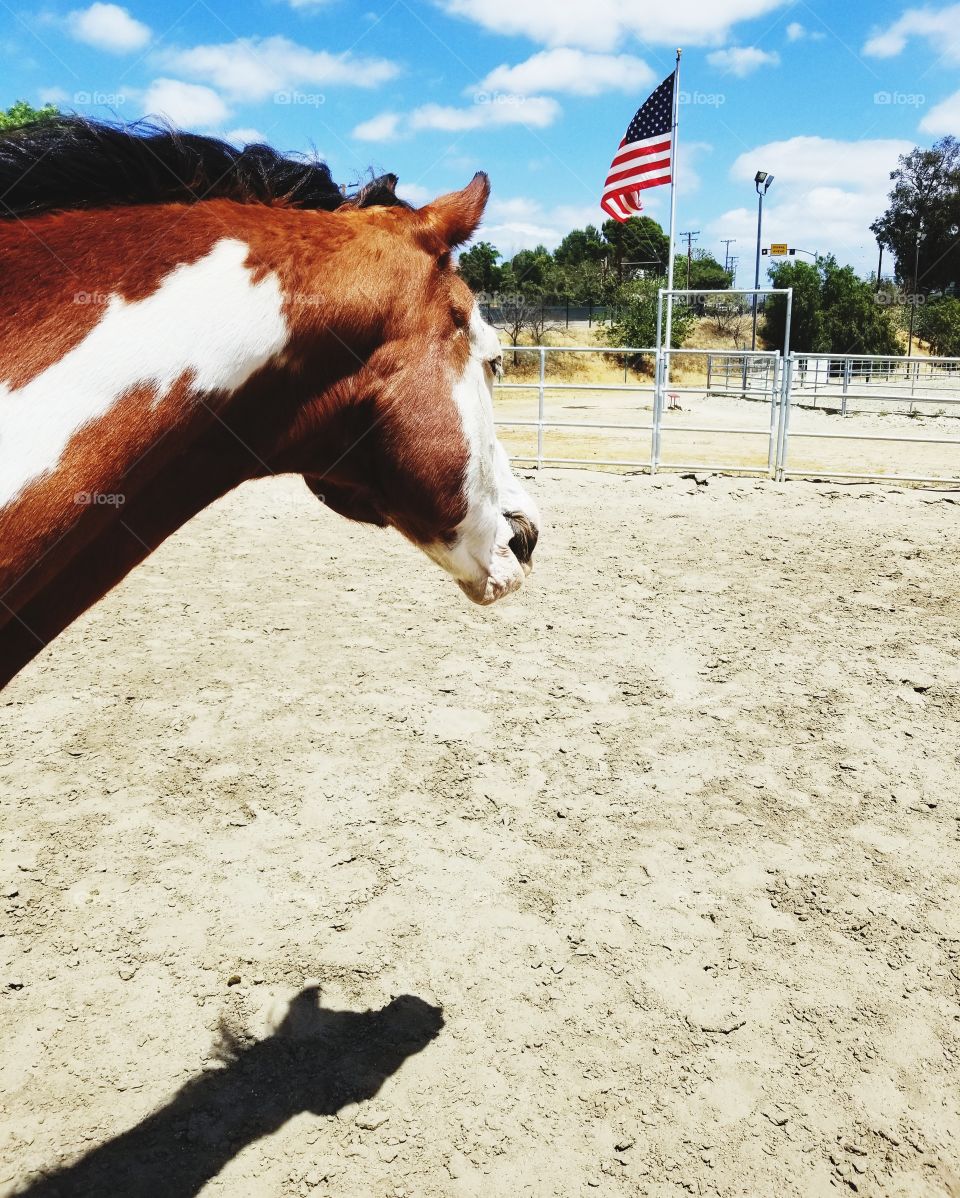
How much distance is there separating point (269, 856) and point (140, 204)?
8.18ft

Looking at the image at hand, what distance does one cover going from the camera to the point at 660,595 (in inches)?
240

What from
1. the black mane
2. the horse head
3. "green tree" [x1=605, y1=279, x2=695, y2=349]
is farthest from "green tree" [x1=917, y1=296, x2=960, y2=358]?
the black mane

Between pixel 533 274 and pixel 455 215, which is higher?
pixel 533 274

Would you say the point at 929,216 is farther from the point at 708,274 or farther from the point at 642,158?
the point at 642,158

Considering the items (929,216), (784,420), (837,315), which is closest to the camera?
(784,420)

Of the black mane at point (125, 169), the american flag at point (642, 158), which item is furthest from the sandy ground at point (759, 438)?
the black mane at point (125, 169)

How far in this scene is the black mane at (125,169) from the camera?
1178 millimetres

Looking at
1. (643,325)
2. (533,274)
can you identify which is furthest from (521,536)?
(533,274)

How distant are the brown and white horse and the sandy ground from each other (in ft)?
27.1

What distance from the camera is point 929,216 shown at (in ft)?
169

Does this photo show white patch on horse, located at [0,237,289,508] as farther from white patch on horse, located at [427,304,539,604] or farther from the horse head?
white patch on horse, located at [427,304,539,604]

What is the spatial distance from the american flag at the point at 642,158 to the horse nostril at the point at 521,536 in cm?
A: 1196

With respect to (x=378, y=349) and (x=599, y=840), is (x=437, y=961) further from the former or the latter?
(x=378, y=349)

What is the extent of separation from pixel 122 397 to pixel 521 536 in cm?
77
